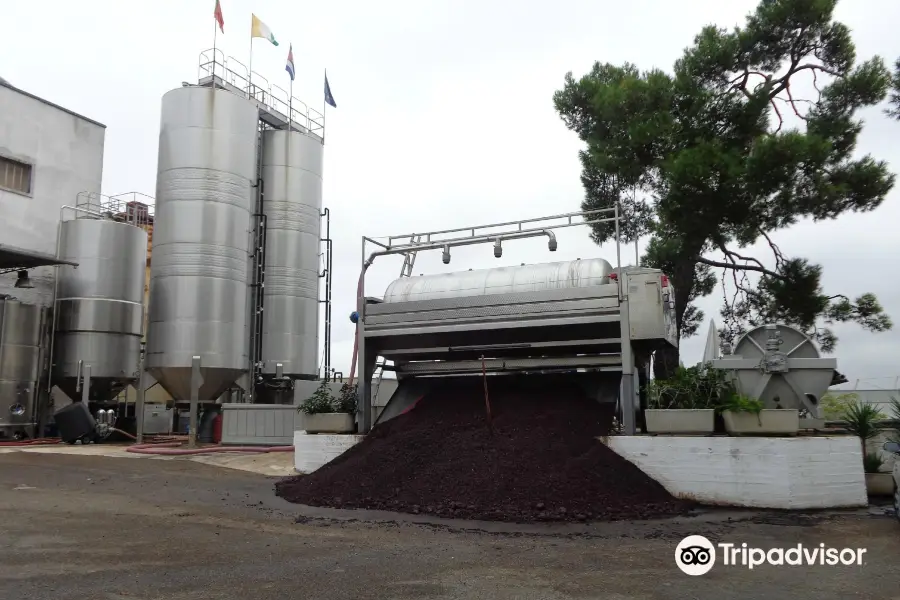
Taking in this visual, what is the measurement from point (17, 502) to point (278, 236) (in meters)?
15.0

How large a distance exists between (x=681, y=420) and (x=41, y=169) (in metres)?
22.6

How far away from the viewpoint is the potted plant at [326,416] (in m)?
12.4

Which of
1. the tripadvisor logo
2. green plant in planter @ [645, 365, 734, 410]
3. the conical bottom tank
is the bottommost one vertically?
the tripadvisor logo

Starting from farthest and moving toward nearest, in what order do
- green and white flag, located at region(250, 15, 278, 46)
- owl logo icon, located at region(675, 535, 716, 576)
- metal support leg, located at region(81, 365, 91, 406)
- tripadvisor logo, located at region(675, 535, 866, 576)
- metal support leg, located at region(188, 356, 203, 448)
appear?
green and white flag, located at region(250, 15, 278, 46), metal support leg, located at region(81, 365, 91, 406), metal support leg, located at region(188, 356, 203, 448), tripadvisor logo, located at region(675, 535, 866, 576), owl logo icon, located at region(675, 535, 716, 576)

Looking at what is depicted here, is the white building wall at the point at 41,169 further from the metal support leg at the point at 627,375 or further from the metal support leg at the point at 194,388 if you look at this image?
the metal support leg at the point at 627,375

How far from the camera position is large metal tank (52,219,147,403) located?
70.3ft

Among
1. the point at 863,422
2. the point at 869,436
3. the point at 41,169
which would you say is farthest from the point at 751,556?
the point at 41,169

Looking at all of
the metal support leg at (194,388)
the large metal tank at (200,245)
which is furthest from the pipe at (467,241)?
the large metal tank at (200,245)

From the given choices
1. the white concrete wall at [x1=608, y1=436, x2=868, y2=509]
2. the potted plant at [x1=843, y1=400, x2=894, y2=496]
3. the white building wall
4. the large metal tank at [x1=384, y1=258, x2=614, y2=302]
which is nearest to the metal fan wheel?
the potted plant at [x1=843, y1=400, x2=894, y2=496]

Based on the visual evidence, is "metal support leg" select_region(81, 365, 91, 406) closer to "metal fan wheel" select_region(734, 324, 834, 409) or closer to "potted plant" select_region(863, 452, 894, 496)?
"metal fan wheel" select_region(734, 324, 834, 409)

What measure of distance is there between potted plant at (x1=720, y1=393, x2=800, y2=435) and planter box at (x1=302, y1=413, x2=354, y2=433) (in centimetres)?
635

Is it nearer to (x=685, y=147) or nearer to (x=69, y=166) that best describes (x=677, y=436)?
(x=685, y=147)

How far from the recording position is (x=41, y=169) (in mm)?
23344

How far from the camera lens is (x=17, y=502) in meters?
8.85
